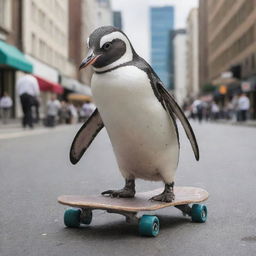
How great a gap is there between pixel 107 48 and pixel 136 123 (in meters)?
0.49

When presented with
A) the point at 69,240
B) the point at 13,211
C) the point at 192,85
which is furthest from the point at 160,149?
the point at 192,85

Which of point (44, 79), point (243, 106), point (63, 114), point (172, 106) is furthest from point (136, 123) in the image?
point (44, 79)

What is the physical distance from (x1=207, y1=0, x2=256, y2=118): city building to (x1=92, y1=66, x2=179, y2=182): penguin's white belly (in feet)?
114

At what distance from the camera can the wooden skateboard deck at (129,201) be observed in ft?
11.3

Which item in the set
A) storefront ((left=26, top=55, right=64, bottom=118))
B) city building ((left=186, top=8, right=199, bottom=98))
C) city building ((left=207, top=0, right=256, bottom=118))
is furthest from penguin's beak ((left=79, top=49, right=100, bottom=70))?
city building ((left=186, top=8, right=199, bottom=98))

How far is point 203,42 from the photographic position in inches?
3866

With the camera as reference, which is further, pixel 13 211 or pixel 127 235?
pixel 13 211

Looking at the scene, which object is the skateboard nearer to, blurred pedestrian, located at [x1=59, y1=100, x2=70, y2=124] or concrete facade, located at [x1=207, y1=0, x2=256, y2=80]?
blurred pedestrian, located at [x1=59, y1=100, x2=70, y2=124]

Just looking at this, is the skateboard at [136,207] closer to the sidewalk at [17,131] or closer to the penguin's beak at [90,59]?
the penguin's beak at [90,59]

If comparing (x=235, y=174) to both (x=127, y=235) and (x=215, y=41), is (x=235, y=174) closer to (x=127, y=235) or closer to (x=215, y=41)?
(x=127, y=235)

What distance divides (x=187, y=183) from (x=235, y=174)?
1008 mm

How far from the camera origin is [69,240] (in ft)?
11.0

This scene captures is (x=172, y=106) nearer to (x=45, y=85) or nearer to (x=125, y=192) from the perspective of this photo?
(x=125, y=192)

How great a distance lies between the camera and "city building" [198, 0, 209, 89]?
94656 mm
